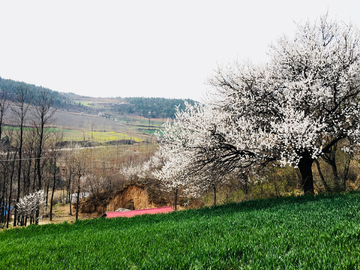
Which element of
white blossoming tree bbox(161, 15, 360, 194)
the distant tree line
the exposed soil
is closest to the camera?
white blossoming tree bbox(161, 15, 360, 194)

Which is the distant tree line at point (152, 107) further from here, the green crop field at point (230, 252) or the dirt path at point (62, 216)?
the green crop field at point (230, 252)

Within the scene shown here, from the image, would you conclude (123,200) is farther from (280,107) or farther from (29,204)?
(280,107)

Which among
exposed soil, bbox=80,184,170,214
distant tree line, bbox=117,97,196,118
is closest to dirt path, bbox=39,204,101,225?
exposed soil, bbox=80,184,170,214

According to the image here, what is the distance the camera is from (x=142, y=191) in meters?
38.0

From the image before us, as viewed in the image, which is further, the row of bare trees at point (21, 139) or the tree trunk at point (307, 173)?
the row of bare trees at point (21, 139)

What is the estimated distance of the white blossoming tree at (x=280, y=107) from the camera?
965cm

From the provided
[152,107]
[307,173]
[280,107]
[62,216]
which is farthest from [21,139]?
[152,107]

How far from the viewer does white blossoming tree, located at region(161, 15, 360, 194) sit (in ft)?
31.7

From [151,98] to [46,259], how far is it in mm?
191754

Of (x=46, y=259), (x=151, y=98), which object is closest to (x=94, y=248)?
(x=46, y=259)

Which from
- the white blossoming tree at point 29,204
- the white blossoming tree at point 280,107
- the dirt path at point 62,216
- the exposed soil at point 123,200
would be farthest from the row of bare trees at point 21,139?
the white blossoming tree at point 280,107

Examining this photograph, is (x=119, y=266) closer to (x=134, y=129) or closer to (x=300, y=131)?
(x=300, y=131)

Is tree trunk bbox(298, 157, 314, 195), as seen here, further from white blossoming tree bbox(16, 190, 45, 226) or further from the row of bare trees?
white blossoming tree bbox(16, 190, 45, 226)

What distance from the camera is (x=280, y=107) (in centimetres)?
1062
